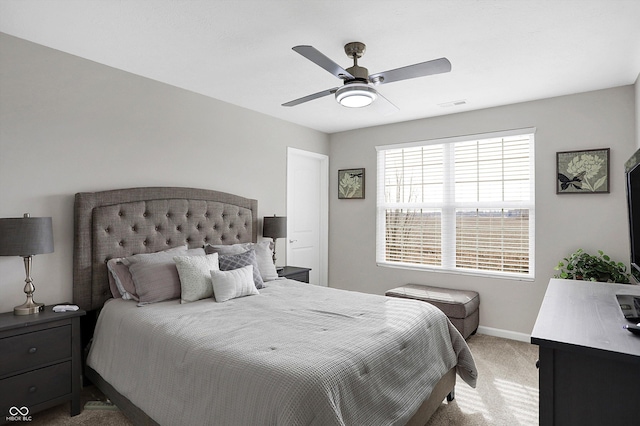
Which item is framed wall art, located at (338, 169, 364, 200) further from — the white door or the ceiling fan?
the ceiling fan

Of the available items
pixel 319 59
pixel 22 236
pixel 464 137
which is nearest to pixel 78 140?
pixel 22 236

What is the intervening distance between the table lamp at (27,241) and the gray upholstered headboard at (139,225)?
324mm

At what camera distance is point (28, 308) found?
7.63ft

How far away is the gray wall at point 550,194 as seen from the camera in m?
3.38

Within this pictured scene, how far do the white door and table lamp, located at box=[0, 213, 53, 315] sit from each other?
2785mm

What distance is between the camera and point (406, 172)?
4758 millimetres

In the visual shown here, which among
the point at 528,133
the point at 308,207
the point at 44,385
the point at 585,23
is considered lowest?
the point at 44,385

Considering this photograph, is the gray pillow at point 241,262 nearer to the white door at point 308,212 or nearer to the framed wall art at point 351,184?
the white door at point 308,212

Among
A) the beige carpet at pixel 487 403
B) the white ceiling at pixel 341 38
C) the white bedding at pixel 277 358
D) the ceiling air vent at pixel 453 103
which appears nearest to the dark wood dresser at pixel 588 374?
the white bedding at pixel 277 358

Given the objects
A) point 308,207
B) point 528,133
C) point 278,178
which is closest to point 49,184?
point 278,178

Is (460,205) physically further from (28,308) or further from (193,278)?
(28,308)

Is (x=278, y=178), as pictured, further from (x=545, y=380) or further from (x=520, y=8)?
(x=545, y=380)

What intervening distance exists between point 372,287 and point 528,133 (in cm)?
267

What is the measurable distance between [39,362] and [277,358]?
5.60 ft
